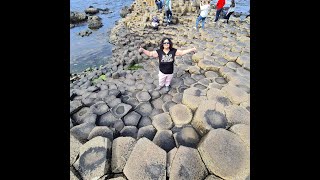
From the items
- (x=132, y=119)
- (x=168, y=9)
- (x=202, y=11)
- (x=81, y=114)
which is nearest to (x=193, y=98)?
(x=132, y=119)

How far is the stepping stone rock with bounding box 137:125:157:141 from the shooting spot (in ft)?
9.96

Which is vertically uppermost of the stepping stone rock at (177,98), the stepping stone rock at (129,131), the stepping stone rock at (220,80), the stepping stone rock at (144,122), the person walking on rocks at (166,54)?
the person walking on rocks at (166,54)

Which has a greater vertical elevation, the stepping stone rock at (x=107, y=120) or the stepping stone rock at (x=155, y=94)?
the stepping stone rock at (x=155, y=94)

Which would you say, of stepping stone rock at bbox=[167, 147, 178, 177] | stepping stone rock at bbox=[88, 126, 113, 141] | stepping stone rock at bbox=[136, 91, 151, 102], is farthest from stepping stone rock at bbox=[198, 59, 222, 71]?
stepping stone rock at bbox=[88, 126, 113, 141]

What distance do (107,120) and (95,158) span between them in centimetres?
125

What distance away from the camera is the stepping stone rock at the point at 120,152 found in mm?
2418

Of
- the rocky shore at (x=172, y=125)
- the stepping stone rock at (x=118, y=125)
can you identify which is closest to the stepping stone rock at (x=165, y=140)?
the rocky shore at (x=172, y=125)

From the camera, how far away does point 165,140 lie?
9.30 ft

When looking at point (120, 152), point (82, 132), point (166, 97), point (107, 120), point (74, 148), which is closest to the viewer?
point (120, 152)

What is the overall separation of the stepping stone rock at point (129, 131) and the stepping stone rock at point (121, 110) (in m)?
0.48

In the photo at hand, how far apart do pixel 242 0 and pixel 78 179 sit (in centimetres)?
2813

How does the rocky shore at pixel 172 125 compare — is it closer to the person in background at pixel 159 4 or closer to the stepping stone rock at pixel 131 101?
the stepping stone rock at pixel 131 101

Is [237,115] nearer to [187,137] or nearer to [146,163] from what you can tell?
[187,137]
